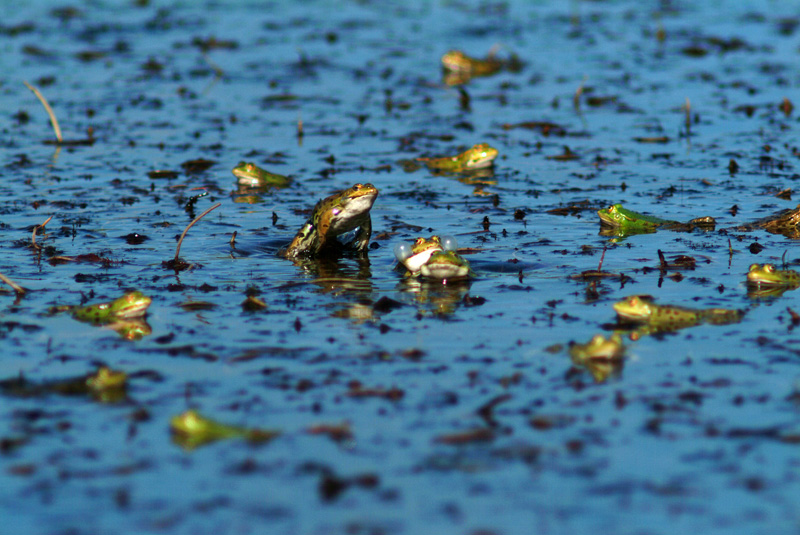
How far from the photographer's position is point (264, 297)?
24.6ft

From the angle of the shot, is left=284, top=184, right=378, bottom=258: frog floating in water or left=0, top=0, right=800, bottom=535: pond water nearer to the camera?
left=0, top=0, right=800, bottom=535: pond water

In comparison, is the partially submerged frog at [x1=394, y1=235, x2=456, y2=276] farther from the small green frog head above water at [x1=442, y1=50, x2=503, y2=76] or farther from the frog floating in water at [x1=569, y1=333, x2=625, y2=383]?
the small green frog head above water at [x1=442, y1=50, x2=503, y2=76]

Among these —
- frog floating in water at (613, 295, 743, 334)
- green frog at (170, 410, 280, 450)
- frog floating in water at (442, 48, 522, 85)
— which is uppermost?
frog floating in water at (442, 48, 522, 85)

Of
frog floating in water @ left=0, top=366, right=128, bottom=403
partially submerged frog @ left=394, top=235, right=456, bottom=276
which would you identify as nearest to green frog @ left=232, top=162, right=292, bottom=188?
partially submerged frog @ left=394, top=235, right=456, bottom=276

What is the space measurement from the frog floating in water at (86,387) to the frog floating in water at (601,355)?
9.02 feet

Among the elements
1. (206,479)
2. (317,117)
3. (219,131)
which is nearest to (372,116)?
(317,117)

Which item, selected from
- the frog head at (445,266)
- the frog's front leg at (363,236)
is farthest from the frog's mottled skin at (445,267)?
the frog's front leg at (363,236)

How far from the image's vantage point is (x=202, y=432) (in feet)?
16.4

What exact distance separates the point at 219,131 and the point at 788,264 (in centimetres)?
929

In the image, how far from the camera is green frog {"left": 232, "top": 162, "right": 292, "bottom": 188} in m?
11.8

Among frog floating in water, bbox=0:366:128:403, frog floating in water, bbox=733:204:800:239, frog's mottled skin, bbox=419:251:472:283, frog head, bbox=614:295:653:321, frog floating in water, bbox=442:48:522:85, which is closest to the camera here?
frog floating in water, bbox=0:366:128:403

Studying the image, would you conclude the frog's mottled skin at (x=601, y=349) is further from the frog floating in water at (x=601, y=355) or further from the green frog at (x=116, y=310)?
the green frog at (x=116, y=310)

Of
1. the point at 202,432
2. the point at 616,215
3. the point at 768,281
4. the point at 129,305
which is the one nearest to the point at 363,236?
the point at 616,215

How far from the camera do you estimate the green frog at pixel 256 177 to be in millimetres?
11789
